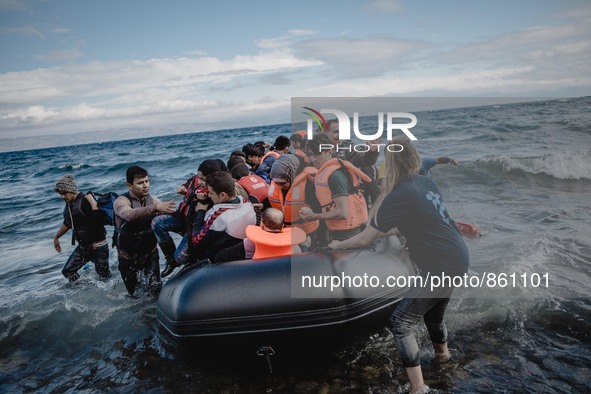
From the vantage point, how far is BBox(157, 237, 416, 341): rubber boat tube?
3039mm

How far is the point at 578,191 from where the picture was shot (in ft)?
29.6

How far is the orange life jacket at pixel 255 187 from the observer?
4812 mm

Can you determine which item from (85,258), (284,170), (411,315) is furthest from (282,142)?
(411,315)

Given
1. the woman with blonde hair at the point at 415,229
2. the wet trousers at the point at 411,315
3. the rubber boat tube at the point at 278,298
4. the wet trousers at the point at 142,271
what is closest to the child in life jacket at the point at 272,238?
the rubber boat tube at the point at 278,298

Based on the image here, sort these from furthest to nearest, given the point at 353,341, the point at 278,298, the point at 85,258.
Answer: the point at 85,258
the point at 353,341
the point at 278,298

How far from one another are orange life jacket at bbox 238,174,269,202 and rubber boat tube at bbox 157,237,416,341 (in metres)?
1.59

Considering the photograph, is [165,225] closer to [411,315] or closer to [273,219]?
[273,219]

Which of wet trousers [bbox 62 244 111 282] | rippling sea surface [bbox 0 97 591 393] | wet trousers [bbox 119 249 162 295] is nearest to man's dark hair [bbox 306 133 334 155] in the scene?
rippling sea surface [bbox 0 97 591 393]

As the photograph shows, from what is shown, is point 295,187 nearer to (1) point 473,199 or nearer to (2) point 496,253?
(2) point 496,253

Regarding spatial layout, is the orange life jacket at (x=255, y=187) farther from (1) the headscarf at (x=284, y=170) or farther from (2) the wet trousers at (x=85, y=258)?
(2) the wet trousers at (x=85, y=258)

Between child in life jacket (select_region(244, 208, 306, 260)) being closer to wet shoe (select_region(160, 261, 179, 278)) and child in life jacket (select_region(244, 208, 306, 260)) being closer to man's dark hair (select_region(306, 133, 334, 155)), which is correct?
man's dark hair (select_region(306, 133, 334, 155))

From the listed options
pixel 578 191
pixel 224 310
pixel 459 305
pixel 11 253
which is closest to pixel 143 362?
pixel 224 310

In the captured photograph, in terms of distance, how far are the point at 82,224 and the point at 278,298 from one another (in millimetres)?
3426

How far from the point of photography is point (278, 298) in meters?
3.02
